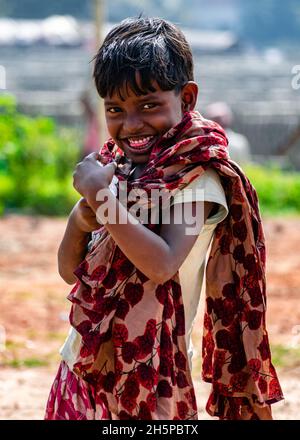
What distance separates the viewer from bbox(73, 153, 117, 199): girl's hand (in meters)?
1.90

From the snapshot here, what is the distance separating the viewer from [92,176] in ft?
6.25

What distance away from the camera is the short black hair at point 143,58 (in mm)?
1981

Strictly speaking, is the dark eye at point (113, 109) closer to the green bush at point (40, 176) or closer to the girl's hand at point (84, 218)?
the girl's hand at point (84, 218)

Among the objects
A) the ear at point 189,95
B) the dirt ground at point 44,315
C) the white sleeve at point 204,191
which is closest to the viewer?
the white sleeve at point 204,191

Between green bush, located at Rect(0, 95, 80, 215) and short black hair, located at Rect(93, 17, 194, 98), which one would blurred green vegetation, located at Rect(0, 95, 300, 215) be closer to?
green bush, located at Rect(0, 95, 80, 215)

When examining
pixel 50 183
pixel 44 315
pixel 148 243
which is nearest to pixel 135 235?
pixel 148 243

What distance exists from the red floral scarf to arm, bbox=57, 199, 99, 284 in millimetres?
41

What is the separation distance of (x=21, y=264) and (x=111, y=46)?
18.5ft

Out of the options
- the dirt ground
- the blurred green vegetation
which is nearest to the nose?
the dirt ground

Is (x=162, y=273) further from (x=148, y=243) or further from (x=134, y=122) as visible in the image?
(x=134, y=122)

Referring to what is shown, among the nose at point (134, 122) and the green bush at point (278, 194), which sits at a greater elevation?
the green bush at point (278, 194)

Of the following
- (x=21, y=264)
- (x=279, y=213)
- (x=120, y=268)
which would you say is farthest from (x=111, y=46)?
(x=279, y=213)

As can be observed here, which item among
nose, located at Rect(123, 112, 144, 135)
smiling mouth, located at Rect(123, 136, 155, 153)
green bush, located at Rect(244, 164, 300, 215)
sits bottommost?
smiling mouth, located at Rect(123, 136, 155, 153)

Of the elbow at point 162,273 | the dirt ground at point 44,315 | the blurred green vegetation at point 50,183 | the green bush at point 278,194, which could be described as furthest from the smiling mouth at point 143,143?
the green bush at point 278,194
